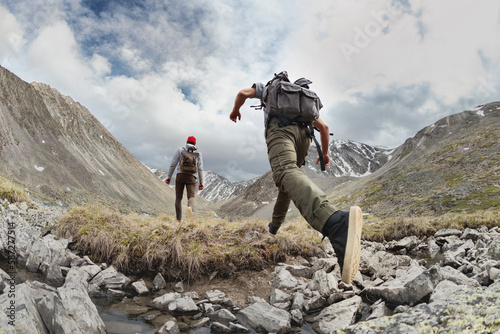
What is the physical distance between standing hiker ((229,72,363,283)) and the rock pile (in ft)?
2.59

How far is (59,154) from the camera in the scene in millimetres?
81375

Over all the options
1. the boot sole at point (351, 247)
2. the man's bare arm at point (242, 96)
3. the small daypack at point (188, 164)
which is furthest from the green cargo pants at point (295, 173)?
the small daypack at point (188, 164)

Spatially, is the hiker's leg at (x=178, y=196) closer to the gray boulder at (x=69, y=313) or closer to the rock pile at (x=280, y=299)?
the rock pile at (x=280, y=299)

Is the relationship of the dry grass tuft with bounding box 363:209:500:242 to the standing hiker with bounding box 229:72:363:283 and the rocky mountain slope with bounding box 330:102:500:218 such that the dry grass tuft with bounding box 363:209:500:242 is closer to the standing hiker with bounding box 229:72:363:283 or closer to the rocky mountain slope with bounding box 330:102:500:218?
the standing hiker with bounding box 229:72:363:283

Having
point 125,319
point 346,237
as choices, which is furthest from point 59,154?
point 346,237

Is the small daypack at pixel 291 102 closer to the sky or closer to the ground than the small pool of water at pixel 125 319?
closer to the sky

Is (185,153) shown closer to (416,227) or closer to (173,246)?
(173,246)

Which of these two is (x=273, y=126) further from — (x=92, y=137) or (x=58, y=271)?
(x=92, y=137)

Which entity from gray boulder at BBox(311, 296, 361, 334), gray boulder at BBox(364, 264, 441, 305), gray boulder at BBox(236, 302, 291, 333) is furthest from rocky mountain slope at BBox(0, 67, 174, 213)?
gray boulder at BBox(364, 264, 441, 305)

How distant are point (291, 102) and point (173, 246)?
11.7ft

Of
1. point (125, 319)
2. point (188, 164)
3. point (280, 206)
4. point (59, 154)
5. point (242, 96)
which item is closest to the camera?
point (125, 319)

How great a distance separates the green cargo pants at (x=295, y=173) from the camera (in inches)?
120

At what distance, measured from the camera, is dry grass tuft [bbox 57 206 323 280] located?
5242 millimetres

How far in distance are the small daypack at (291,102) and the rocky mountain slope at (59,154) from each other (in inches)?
1633
